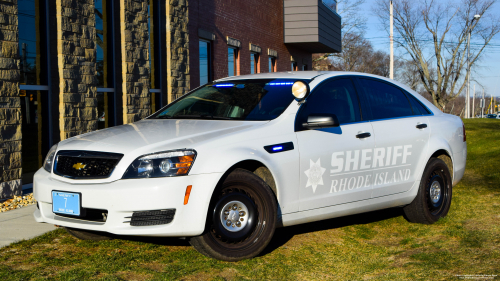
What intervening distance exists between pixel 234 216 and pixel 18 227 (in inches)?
112

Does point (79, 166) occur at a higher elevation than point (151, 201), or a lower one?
higher

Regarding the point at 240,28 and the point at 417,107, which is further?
the point at 240,28

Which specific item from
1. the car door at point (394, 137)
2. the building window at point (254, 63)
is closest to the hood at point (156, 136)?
the car door at point (394, 137)

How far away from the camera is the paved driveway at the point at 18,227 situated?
533cm

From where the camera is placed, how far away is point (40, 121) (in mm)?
8180

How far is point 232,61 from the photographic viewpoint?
15.4 meters

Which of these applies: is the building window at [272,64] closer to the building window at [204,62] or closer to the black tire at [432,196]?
the building window at [204,62]

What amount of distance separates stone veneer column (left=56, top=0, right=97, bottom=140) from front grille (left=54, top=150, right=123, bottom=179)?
411 centimetres

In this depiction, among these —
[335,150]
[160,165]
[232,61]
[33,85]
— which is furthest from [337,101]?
[232,61]

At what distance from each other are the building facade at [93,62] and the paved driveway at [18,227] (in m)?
0.85

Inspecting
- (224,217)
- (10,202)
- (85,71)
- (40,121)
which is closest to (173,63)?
(85,71)

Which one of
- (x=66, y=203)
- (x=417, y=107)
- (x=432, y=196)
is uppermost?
(x=417, y=107)

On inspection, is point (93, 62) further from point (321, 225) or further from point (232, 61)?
point (232, 61)

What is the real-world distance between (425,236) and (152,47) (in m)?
7.68
